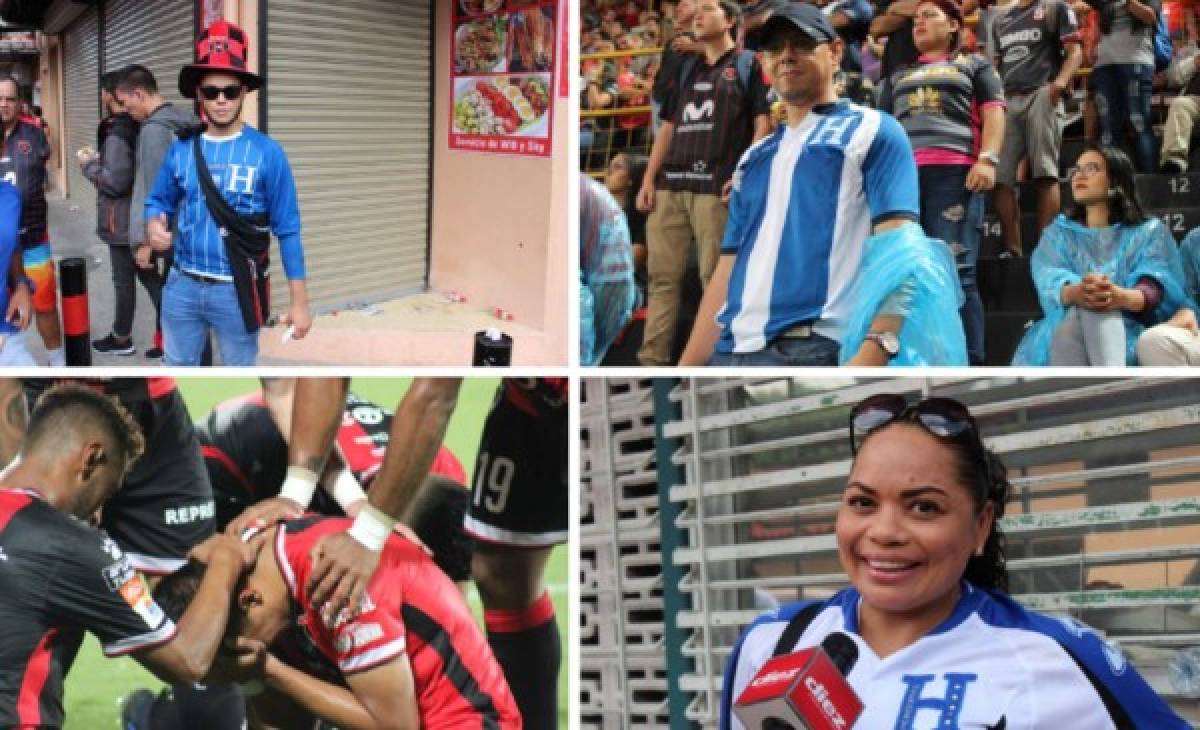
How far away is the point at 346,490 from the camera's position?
4.72 meters

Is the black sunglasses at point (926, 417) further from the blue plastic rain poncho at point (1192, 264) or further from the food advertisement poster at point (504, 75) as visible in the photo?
the food advertisement poster at point (504, 75)

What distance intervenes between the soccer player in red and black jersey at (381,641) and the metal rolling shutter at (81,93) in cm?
790

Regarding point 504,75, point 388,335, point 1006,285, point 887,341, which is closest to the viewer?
point 887,341

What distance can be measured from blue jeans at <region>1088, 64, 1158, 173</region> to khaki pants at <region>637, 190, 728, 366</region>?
2.70m

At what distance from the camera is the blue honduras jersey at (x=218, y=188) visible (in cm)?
516

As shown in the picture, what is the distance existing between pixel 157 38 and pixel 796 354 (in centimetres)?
637

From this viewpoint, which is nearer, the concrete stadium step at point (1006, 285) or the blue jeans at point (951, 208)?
the blue jeans at point (951, 208)

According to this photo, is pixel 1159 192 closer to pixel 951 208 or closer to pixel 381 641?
pixel 951 208

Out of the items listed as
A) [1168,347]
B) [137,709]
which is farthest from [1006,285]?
[137,709]

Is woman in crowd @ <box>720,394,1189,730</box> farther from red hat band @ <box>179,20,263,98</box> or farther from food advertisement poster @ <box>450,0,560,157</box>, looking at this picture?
food advertisement poster @ <box>450,0,560,157</box>

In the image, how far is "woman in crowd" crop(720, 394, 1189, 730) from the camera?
2.82m

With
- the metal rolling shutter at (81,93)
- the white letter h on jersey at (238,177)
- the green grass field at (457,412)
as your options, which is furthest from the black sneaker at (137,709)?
the metal rolling shutter at (81,93)

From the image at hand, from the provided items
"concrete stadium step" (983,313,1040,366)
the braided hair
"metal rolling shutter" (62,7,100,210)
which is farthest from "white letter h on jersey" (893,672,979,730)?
"metal rolling shutter" (62,7,100,210)

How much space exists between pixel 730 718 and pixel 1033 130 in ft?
15.0
